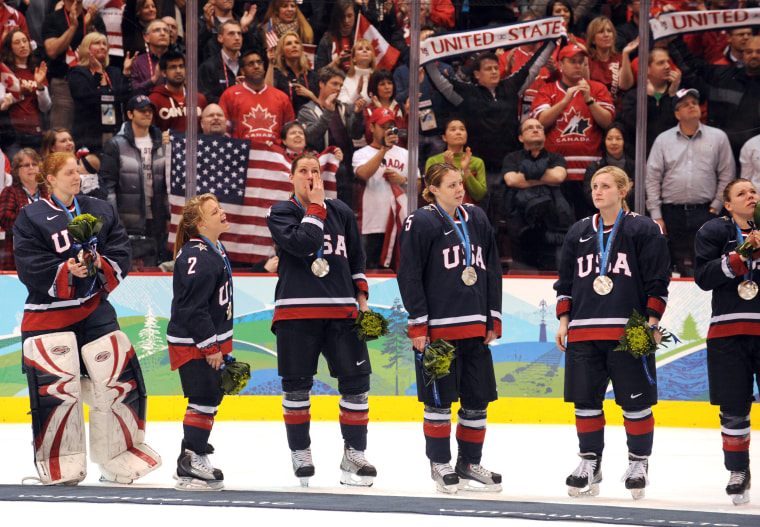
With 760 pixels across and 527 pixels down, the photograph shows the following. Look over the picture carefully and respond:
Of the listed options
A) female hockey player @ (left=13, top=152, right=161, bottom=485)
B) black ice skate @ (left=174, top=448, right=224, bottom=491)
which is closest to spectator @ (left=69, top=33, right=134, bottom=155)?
female hockey player @ (left=13, top=152, right=161, bottom=485)

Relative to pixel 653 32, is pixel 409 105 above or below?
below

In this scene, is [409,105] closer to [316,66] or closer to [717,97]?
[316,66]

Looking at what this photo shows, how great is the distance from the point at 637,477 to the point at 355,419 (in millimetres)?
1291

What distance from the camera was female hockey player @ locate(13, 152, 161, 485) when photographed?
4355 millimetres

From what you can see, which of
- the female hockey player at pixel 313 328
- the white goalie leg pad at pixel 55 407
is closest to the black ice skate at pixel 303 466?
the female hockey player at pixel 313 328

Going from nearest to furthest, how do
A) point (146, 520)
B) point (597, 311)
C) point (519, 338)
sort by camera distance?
point (146, 520)
point (597, 311)
point (519, 338)

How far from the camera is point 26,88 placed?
23.0 feet

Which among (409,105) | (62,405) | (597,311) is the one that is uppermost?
(409,105)

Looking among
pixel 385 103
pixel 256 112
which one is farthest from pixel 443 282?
pixel 256 112

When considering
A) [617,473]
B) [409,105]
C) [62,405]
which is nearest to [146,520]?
[62,405]

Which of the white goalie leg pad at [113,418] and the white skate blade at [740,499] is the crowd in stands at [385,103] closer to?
the white goalie leg pad at [113,418]

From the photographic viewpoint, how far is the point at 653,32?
23.0ft

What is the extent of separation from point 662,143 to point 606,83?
60cm

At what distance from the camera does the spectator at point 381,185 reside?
7047 millimetres
